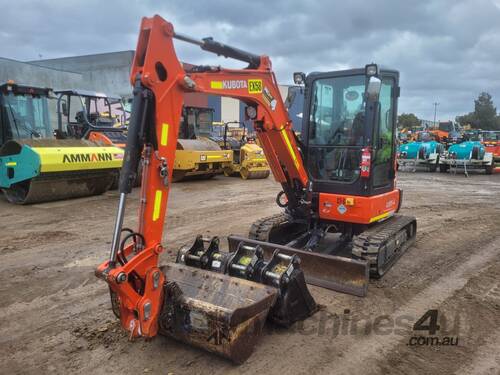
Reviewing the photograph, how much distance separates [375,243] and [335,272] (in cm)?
56

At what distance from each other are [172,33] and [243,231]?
4394 mm

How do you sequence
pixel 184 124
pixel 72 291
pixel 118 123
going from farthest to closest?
1. pixel 184 124
2. pixel 118 123
3. pixel 72 291

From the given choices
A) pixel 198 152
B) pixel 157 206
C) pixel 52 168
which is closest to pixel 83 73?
pixel 198 152

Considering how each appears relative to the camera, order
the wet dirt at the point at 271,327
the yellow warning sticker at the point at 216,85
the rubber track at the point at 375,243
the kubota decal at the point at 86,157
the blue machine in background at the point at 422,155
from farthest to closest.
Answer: the blue machine in background at the point at 422,155, the kubota decal at the point at 86,157, the rubber track at the point at 375,243, the yellow warning sticker at the point at 216,85, the wet dirt at the point at 271,327

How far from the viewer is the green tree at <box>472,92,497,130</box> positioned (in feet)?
213

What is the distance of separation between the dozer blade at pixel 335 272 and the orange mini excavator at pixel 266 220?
0.01 metres

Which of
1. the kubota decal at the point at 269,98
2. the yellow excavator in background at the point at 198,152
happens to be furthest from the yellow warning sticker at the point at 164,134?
the yellow excavator in background at the point at 198,152

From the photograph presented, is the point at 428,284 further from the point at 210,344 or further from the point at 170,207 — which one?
the point at 170,207

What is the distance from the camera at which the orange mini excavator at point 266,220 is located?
2945 mm

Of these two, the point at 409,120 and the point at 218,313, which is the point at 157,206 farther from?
the point at 409,120

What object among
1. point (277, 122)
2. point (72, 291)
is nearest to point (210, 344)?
point (72, 291)

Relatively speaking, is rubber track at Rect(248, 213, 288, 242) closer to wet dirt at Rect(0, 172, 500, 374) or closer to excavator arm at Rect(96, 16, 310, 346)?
wet dirt at Rect(0, 172, 500, 374)

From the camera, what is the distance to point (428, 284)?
468 centimetres

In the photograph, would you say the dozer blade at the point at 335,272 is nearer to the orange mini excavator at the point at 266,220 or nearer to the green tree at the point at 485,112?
the orange mini excavator at the point at 266,220
